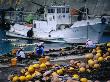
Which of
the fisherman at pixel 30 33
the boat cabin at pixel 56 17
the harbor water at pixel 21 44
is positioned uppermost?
the boat cabin at pixel 56 17

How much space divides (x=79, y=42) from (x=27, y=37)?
8.43 metres

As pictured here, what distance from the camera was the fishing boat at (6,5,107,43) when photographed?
46250mm

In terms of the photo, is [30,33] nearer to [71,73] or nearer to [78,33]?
[78,33]

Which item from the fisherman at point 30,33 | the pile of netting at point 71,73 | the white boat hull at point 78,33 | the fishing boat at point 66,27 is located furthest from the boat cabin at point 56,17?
the pile of netting at point 71,73

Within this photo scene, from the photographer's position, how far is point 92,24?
46250 mm

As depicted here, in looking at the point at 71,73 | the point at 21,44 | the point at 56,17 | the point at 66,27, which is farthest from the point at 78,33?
the point at 71,73

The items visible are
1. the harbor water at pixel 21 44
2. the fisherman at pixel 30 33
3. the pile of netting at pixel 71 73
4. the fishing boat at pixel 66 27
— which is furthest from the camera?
the fisherman at pixel 30 33

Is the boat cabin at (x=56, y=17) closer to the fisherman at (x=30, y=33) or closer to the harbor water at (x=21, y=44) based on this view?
the harbor water at (x=21, y=44)

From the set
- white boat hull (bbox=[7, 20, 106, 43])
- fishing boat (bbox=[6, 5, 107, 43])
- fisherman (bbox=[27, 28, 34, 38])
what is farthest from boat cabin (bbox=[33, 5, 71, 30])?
fisherman (bbox=[27, 28, 34, 38])

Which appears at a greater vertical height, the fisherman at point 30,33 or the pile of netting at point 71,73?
the pile of netting at point 71,73

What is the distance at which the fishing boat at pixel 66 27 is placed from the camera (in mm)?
46250

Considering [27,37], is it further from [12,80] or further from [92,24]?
[12,80]

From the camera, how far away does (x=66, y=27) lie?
155 feet

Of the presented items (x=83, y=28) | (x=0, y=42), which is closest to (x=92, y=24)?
(x=83, y=28)
